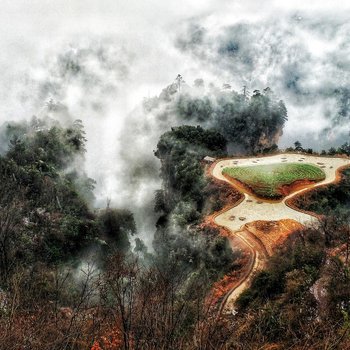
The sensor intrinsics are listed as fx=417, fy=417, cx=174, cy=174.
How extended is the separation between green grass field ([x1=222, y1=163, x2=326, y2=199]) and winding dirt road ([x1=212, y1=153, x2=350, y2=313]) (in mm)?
558

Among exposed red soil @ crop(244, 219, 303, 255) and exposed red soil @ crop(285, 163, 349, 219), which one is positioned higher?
exposed red soil @ crop(244, 219, 303, 255)

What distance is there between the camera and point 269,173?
3309 centimetres

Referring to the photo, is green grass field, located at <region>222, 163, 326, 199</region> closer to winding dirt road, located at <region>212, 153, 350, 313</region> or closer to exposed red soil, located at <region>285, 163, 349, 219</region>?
winding dirt road, located at <region>212, 153, 350, 313</region>

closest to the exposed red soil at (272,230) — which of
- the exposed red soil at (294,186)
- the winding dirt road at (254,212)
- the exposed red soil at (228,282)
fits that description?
the winding dirt road at (254,212)

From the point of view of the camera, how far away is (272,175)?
32.5 m

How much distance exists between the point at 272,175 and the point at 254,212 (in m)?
6.00

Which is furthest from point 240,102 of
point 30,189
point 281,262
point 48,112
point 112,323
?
point 112,323

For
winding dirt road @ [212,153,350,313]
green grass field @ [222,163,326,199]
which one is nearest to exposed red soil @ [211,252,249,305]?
winding dirt road @ [212,153,350,313]

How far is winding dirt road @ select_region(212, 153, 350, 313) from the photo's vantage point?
21.6 meters

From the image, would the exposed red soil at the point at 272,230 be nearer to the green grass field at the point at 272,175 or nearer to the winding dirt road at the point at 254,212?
the winding dirt road at the point at 254,212

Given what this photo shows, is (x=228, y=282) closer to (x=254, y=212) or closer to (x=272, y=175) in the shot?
(x=254, y=212)

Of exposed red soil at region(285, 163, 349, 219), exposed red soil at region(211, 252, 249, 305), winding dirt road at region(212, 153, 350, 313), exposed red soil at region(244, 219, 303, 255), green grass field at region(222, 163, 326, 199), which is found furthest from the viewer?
green grass field at region(222, 163, 326, 199)

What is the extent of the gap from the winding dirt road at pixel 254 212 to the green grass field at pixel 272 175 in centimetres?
56

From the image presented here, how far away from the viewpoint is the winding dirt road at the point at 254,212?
70.9ft
